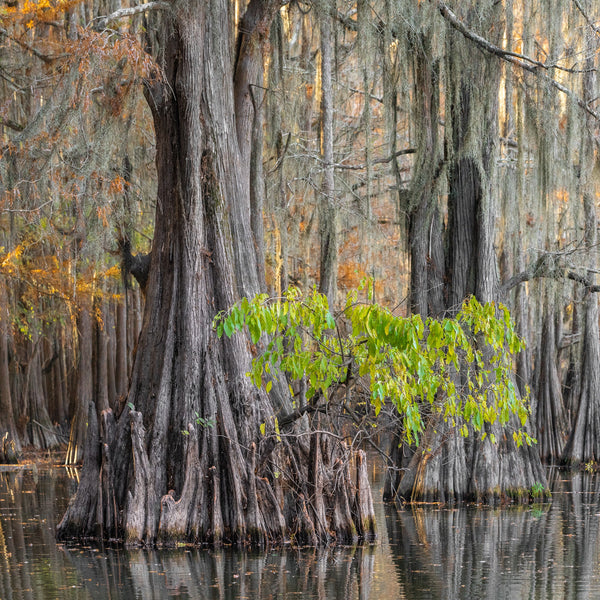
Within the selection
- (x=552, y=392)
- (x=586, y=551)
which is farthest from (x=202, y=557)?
(x=552, y=392)

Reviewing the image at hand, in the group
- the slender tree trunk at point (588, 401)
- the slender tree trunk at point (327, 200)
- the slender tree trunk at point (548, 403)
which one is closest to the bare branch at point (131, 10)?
the slender tree trunk at point (327, 200)

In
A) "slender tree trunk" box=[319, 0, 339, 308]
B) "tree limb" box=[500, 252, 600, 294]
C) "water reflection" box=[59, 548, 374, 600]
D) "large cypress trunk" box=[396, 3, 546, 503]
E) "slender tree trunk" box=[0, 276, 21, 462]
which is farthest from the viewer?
"slender tree trunk" box=[0, 276, 21, 462]

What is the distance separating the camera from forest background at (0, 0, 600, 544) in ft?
35.6

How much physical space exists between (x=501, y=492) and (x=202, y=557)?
5282 millimetres

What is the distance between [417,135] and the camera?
12.5 meters

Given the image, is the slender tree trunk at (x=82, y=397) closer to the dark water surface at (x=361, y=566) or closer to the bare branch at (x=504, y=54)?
the dark water surface at (x=361, y=566)

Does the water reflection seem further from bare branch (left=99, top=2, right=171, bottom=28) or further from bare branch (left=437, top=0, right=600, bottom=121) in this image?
bare branch (left=437, top=0, right=600, bottom=121)

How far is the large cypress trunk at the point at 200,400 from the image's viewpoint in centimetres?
927

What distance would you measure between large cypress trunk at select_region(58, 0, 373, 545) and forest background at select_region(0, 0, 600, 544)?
20.2 inches

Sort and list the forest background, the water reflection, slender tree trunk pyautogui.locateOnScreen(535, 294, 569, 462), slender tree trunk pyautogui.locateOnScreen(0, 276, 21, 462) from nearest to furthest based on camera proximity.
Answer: the water reflection
the forest background
slender tree trunk pyautogui.locateOnScreen(0, 276, 21, 462)
slender tree trunk pyautogui.locateOnScreen(535, 294, 569, 462)

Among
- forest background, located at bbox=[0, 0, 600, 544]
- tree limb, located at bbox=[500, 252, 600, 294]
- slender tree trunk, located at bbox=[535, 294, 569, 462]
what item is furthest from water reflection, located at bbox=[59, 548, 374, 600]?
slender tree trunk, located at bbox=[535, 294, 569, 462]

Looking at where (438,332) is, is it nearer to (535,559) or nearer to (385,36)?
(535,559)

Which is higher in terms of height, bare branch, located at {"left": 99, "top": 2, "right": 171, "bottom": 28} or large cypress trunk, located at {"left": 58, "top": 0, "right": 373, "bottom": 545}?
bare branch, located at {"left": 99, "top": 2, "right": 171, "bottom": 28}

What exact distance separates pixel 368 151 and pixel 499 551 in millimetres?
5376
